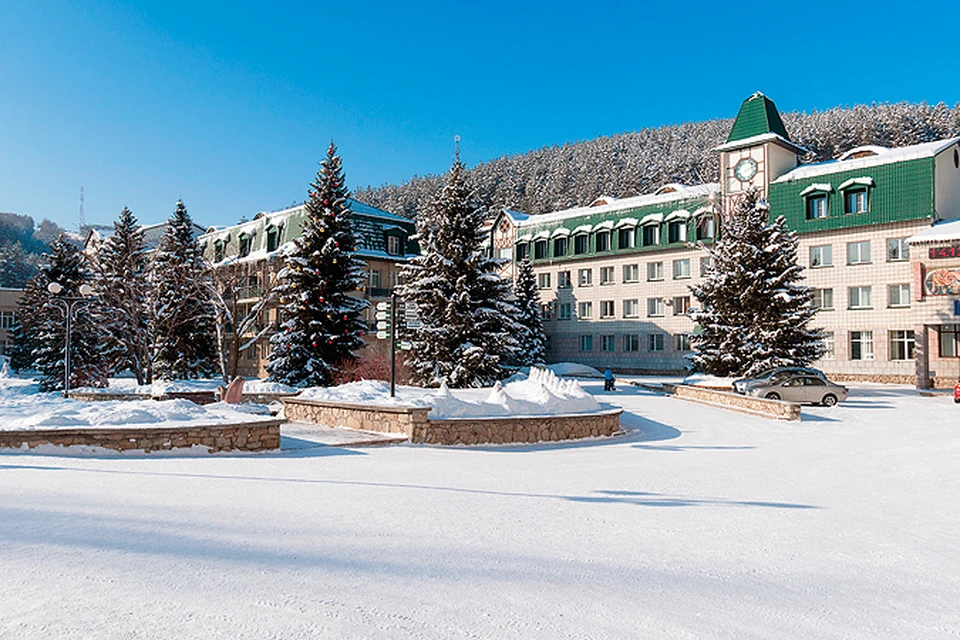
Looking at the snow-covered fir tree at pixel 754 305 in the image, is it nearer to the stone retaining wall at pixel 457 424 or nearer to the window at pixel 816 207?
the window at pixel 816 207

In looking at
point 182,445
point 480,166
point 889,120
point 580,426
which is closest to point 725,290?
point 580,426

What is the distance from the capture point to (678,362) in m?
48.0

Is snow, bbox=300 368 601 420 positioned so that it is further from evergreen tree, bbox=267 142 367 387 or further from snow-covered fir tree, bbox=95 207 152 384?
snow-covered fir tree, bbox=95 207 152 384

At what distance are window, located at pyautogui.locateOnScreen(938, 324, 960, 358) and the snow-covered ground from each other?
90.0 ft

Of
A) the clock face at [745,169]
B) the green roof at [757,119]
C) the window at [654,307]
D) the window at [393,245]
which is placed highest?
the green roof at [757,119]

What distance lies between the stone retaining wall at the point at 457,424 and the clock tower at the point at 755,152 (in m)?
31.8

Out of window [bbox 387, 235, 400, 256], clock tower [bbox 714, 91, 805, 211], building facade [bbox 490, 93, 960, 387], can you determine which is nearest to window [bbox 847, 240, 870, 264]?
building facade [bbox 490, 93, 960, 387]

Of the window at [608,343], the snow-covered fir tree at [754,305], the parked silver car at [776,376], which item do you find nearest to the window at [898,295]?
the snow-covered fir tree at [754,305]

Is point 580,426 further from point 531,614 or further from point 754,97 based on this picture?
point 754,97

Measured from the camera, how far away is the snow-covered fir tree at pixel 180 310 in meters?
36.4

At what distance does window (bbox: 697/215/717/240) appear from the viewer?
153ft

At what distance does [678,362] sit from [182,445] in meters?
40.6

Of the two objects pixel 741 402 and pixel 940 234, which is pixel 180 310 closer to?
pixel 741 402

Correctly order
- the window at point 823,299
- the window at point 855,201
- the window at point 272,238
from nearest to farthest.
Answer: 1. the window at point 855,201
2. the window at point 823,299
3. the window at point 272,238
